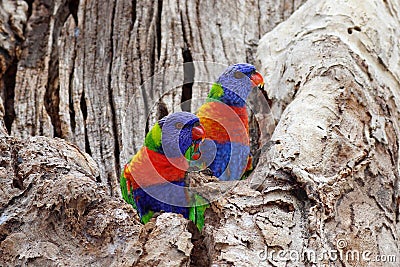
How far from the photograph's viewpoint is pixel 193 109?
9.71 ft

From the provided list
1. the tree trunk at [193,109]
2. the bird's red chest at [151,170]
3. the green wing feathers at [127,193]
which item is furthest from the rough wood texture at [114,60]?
the bird's red chest at [151,170]

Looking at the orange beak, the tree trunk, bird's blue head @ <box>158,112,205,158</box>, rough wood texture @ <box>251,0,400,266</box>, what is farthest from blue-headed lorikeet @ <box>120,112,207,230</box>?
the orange beak

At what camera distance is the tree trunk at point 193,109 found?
5.62 feet

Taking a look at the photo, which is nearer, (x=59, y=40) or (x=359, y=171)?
(x=359, y=171)

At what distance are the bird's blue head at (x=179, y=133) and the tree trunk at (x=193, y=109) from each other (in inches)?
11.7

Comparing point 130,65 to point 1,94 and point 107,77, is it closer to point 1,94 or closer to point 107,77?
point 107,77

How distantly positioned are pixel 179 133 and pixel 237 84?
0.65 metres

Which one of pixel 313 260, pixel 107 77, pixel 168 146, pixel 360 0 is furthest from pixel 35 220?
pixel 360 0

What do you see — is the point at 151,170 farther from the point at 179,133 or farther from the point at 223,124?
the point at 223,124

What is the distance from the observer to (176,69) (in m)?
3.00

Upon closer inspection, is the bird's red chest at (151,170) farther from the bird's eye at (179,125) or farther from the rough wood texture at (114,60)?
the rough wood texture at (114,60)

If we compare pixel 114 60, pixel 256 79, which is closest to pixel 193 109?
pixel 256 79

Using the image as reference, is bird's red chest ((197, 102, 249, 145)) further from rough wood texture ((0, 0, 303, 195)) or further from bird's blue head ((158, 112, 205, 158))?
bird's blue head ((158, 112, 205, 158))

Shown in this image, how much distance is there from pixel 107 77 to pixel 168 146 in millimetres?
884
